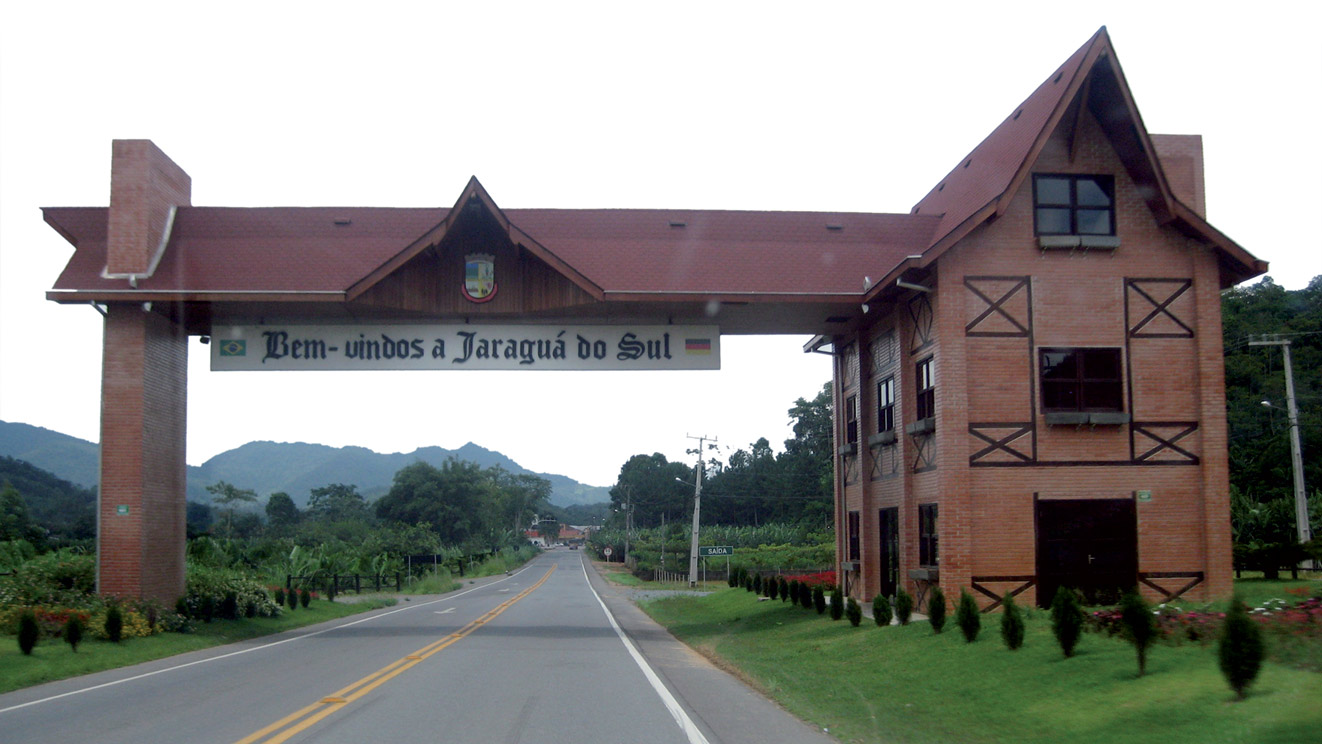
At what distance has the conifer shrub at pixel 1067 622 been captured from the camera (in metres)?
12.8

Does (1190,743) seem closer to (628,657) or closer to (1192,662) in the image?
(1192,662)

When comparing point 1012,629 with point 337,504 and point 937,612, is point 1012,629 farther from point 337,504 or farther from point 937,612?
point 337,504

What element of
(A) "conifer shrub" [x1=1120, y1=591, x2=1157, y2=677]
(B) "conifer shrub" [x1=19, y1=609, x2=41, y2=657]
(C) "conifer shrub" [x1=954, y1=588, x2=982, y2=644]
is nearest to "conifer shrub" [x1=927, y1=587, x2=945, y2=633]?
(C) "conifer shrub" [x1=954, y1=588, x2=982, y2=644]

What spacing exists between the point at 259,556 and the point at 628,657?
121 feet

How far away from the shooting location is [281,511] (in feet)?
405

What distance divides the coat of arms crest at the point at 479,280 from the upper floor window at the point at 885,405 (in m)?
9.32

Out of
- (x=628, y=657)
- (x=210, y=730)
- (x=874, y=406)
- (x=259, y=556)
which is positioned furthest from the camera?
(x=259, y=556)

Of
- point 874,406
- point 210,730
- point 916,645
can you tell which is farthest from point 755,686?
point 874,406

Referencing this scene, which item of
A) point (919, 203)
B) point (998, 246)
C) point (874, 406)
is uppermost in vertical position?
point (919, 203)

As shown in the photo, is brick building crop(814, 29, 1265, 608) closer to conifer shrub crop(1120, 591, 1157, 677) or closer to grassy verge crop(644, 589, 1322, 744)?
grassy verge crop(644, 589, 1322, 744)

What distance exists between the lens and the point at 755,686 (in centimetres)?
1484

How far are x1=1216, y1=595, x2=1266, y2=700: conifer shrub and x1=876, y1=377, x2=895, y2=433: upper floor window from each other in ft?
50.3

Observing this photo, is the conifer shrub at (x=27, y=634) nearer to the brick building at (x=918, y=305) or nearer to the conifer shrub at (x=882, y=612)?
the brick building at (x=918, y=305)

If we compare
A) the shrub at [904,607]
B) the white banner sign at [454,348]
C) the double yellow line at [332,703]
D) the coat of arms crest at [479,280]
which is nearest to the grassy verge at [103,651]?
the double yellow line at [332,703]
